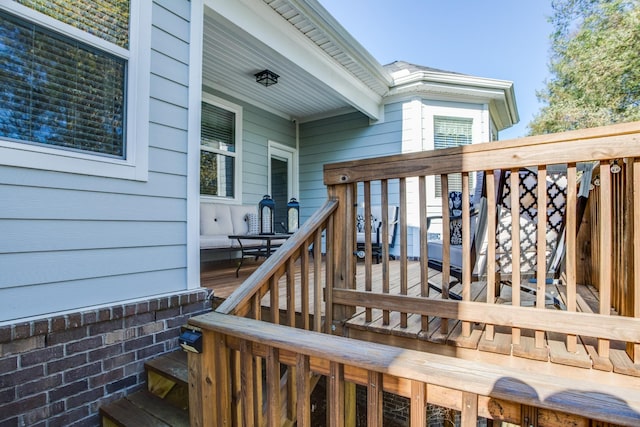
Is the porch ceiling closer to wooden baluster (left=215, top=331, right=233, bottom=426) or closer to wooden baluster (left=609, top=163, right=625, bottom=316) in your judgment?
wooden baluster (left=215, top=331, right=233, bottom=426)

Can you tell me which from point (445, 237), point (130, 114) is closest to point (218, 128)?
point (130, 114)

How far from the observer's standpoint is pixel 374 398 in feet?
3.42

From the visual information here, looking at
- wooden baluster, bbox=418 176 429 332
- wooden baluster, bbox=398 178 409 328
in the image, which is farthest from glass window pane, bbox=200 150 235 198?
wooden baluster, bbox=418 176 429 332

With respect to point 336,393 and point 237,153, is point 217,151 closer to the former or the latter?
point 237,153

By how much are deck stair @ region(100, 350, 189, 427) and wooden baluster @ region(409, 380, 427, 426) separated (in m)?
1.53

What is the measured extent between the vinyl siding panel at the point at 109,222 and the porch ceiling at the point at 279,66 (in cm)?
92

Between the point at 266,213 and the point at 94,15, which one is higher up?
the point at 94,15

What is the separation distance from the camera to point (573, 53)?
30.1ft

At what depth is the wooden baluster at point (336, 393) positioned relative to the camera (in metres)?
1.10

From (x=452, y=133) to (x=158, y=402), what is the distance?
5602 mm

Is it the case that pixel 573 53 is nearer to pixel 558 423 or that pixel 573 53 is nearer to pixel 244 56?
pixel 244 56

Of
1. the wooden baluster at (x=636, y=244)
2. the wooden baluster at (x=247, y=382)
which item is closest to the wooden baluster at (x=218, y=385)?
the wooden baluster at (x=247, y=382)

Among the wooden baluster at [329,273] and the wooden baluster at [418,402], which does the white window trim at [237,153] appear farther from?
the wooden baluster at [418,402]

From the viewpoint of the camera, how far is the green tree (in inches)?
301
